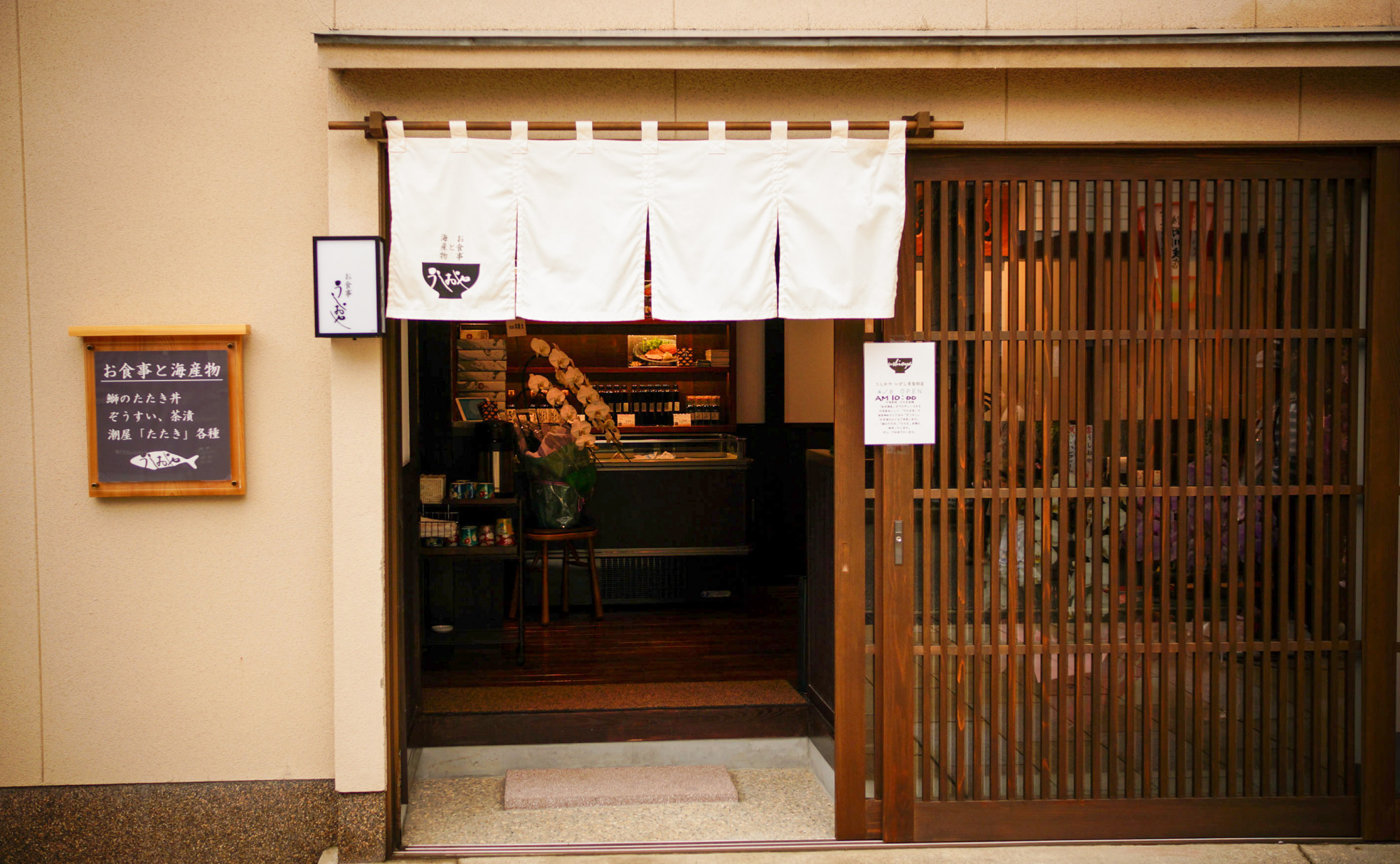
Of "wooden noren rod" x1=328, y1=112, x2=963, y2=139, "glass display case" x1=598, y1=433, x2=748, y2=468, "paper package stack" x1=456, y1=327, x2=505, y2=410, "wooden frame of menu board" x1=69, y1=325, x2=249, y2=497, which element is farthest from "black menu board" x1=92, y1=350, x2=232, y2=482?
"paper package stack" x1=456, y1=327, x2=505, y2=410

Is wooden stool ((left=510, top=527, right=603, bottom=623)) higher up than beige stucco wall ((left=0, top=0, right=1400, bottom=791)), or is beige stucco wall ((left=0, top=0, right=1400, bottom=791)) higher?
beige stucco wall ((left=0, top=0, right=1400, bottom=791))

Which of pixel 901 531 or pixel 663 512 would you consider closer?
pixel 901 531

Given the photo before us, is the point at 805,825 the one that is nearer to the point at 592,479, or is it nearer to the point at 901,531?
the point at 901,531

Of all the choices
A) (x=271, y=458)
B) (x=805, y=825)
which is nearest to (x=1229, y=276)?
(x=805, y=825)

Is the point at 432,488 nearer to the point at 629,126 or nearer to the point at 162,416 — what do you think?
the point at 162,416

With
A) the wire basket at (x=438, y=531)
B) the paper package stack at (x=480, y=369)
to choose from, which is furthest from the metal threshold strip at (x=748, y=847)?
the paper package stack at (x=480, y=369)

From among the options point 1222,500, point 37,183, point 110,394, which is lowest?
point 1222,500

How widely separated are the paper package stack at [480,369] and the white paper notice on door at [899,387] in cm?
557

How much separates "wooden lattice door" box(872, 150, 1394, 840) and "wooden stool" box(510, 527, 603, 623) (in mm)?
3326

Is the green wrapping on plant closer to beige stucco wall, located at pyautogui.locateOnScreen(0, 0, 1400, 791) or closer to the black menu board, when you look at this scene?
beige stucco wall, located at pyautogui.locateOnScreen(0, 0, 1400, 791)

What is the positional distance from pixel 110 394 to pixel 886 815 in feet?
12.8

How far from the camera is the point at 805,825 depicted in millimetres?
3943

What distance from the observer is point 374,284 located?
3.55 m

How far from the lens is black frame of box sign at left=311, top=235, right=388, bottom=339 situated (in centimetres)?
353
